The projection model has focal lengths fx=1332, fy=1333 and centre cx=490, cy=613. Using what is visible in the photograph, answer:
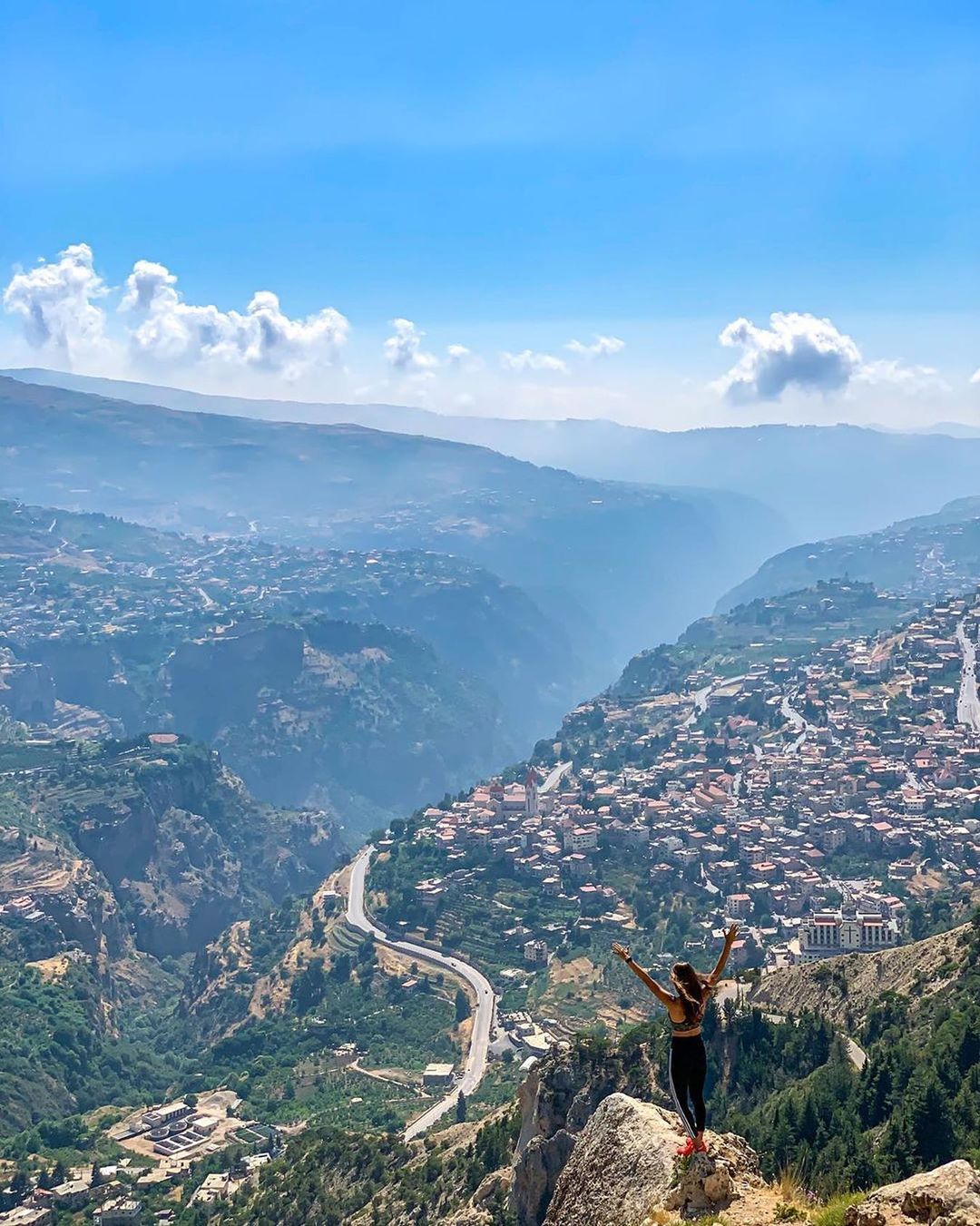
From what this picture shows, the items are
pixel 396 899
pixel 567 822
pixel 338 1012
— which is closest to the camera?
pixel 338 1012

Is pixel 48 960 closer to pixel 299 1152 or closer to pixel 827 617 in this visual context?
pixel 299 1152

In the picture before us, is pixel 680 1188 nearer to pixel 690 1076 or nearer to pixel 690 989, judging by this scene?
pixel 690 1076

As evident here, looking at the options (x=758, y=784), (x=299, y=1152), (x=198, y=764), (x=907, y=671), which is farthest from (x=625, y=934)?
(x=198, y=764)

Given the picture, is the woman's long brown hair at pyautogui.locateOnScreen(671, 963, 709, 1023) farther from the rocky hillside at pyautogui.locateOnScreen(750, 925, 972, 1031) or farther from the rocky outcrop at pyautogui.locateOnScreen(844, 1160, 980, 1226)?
the rocky hillside at pyautogui.locateOnScreen(750, 925, 972, 1031)

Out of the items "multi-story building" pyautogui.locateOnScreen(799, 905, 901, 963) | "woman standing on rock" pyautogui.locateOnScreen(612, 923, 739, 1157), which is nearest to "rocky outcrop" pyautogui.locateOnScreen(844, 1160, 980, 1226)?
"woman standing on rock" pyautogui.locateOnScreen(612, 923, 739, 1157)

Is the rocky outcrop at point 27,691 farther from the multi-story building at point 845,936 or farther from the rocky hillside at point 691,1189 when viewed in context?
the rocky hillside at point 691,1189

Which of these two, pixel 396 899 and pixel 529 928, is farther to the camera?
pixel 396 899

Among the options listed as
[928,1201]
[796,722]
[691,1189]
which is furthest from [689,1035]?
[796,722]
